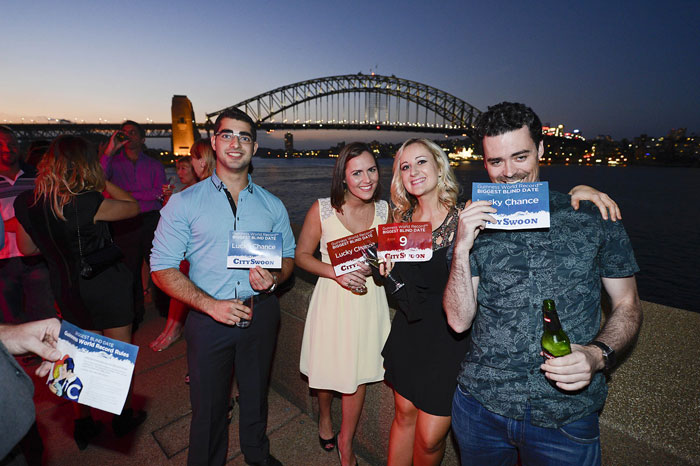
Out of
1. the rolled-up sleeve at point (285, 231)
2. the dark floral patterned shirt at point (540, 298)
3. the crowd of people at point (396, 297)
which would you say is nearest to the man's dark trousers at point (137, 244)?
the crowd of people at point (396, 297)

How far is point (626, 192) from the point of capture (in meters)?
43.8

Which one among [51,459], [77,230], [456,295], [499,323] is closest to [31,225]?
[77,230]

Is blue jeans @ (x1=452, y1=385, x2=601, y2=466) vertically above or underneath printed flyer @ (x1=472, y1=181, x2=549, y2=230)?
underneath

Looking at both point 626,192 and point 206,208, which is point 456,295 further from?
point 626,192

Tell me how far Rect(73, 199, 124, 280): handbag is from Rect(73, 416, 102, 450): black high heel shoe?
1095mm

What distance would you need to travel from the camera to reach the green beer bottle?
116cm

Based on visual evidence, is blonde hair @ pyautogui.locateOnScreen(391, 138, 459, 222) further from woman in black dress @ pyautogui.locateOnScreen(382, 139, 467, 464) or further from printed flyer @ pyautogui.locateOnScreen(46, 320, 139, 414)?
printed flyer @ pyautogui.locateOnScreen(46, 320, 139, 414)

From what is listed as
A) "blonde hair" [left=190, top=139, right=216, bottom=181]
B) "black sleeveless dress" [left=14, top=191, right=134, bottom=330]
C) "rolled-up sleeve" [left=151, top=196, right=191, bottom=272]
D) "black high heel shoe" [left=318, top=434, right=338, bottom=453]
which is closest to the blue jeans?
"black high heel shoe" [left=318, top=434, right=338, bottom=453]

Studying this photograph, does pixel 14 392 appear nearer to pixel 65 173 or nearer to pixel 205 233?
pixel 205 233

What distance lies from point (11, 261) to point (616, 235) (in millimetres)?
4949

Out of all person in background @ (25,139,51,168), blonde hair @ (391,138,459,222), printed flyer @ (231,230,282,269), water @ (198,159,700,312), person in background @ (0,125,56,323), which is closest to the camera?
printed flyer @ (231,230,282,269)

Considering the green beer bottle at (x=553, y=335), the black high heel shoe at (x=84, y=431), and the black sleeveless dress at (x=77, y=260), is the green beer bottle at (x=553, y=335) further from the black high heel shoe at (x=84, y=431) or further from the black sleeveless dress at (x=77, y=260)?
the black high heel shoe at (x=84, y=431)

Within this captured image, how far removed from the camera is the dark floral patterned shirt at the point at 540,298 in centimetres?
129

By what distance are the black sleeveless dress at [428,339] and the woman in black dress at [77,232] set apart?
2023 mm
